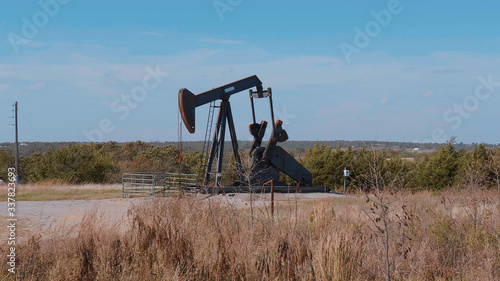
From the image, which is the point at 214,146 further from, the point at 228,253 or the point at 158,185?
the point at 228,253

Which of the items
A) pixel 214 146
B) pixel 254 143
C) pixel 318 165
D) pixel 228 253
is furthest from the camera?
pixel 318 165

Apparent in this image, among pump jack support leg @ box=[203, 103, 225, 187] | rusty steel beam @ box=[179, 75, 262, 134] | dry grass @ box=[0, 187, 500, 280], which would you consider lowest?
dry grass @ box=[0, 187, 500, 280]

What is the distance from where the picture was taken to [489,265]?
21.7 ft

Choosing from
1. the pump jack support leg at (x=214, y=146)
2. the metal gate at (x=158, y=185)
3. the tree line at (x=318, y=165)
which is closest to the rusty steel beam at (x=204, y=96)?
the pump jack support leg at (x=214, y=146)

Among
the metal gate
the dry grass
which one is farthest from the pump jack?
the dry grass

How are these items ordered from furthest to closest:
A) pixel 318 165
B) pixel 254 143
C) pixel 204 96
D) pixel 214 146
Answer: pixel 318 165
pixel 254 143
pixel 214 146
pixel 204 96

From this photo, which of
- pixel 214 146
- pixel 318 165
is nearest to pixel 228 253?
pixel 214 146

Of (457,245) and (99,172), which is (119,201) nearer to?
(457,245)

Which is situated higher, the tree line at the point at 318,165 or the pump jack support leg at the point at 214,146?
the pump jack support leg at the point at 214,146

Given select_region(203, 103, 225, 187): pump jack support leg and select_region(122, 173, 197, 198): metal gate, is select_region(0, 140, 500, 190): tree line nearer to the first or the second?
select_region(122, 173, 197, 198): metal gate

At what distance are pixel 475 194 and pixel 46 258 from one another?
6949mm

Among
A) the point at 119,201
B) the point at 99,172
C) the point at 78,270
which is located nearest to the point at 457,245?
the point at 78,270

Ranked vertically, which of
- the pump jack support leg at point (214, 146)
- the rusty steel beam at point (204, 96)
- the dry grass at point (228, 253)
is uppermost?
the rusty steel beam at point (204, 96)

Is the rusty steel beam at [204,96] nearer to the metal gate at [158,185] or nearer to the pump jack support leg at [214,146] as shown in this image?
the pump jack support leg at [214,146]
